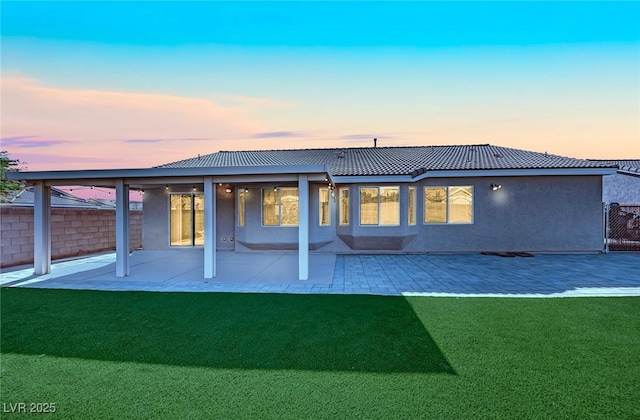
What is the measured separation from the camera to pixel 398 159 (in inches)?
648

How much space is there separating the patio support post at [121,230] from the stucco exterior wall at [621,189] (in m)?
24.4

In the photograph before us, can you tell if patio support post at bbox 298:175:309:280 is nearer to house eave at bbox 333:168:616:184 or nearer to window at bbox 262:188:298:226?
house eave at bbox 333:168:616:184

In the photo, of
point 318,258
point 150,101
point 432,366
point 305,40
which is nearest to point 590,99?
point 305,40

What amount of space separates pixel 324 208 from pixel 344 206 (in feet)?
2.76

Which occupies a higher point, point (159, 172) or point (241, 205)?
point (159, 172)

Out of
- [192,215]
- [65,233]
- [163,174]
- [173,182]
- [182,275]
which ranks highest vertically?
[163,174]

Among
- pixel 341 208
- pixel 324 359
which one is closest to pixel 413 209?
pixel 341 208

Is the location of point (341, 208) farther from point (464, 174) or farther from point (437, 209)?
point (464, 174)

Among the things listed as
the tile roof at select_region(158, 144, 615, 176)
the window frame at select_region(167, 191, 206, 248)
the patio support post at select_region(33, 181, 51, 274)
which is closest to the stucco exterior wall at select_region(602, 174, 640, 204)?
the tile roof at select_region(158, 144, 615, 176)

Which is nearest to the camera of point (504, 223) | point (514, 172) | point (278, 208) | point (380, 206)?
point (514, 172)

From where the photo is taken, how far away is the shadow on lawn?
3.72 m

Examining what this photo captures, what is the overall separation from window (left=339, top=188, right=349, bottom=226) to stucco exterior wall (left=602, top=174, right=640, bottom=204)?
55.1 feet

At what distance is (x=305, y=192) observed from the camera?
791 cm

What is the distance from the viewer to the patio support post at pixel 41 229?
28.6 feet
